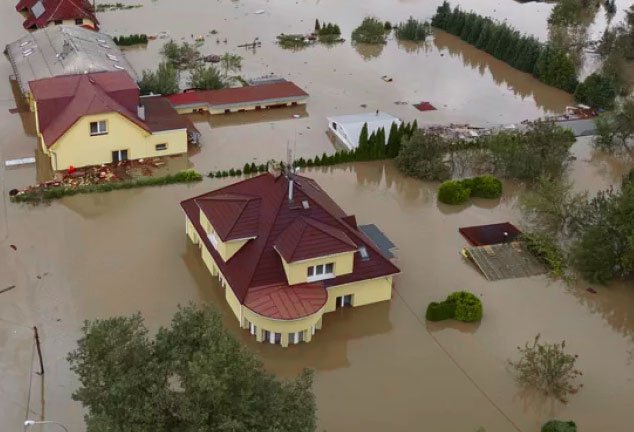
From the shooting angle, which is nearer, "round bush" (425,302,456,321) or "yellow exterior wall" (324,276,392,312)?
"yellow exterior wall" (324,276,392,312)

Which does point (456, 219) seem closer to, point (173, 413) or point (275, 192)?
point (275, 192)

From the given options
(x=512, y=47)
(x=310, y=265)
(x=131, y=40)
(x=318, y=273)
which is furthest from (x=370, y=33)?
(x=310, y=265)

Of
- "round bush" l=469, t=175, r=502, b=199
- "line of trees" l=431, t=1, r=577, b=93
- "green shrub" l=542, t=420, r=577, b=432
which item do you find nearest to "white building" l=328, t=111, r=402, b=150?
"round bush" l=469, t=175, r=502, b=199

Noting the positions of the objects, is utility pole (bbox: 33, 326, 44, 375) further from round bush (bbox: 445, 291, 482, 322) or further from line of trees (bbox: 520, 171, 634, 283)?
line of trees (bbox: 520, 171, 634, 283)

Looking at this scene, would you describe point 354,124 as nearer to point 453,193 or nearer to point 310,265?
point 453,193

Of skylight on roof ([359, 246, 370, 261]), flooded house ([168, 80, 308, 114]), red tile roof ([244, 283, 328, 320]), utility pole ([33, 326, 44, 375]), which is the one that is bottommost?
utility pole ([33, 326, 44, 375])

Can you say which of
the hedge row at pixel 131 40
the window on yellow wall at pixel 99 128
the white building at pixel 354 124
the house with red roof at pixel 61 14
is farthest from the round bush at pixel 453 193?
the house with red roof at pixel 61 14
